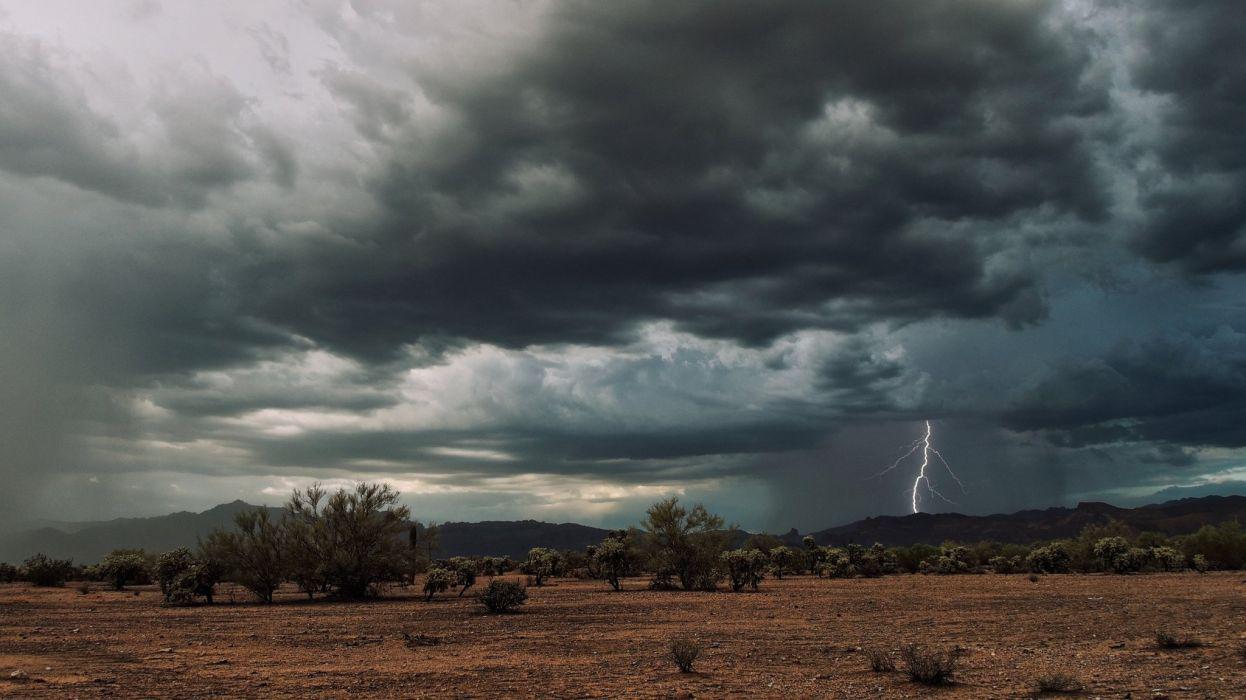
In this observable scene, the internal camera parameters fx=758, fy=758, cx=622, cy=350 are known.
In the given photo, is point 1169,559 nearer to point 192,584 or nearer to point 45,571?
point 192,584

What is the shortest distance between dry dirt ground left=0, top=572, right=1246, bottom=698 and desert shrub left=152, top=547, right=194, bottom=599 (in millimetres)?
3847

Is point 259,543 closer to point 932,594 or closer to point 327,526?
point 327,526

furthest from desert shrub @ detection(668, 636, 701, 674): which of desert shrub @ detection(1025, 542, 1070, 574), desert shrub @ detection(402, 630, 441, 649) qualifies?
desert shrub @ detection(1025, 542, 1070, 574)

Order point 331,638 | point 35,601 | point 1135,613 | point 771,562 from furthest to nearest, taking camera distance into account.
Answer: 1. point 771,562
2. point 35,601
3. point 1135,613
4. point 331,638

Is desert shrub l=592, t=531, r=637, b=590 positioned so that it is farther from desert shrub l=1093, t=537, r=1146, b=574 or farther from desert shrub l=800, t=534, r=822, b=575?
desert shrub l=1093, t=537, r=1146, b=574

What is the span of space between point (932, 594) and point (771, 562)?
3242 cm

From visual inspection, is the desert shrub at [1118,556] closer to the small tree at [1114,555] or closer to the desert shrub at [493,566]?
the small tree at [1114,555]

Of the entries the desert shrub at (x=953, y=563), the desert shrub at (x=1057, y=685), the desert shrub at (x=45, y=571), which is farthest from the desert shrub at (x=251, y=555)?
the desert shrub at (x=953, y=563)

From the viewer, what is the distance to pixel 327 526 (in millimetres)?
47500

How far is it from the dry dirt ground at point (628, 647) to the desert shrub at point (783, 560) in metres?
33.2

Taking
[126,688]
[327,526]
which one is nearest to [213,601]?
[327,526]

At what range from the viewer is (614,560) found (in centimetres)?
5450

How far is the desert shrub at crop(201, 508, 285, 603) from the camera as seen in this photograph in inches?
1757

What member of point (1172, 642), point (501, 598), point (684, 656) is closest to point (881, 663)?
point (684, 656)
